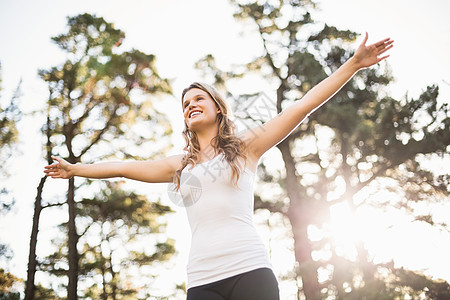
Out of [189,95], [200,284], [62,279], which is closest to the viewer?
[200,284]

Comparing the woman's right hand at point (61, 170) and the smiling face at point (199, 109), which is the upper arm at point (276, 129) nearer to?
the smiling face at point (199, 109)

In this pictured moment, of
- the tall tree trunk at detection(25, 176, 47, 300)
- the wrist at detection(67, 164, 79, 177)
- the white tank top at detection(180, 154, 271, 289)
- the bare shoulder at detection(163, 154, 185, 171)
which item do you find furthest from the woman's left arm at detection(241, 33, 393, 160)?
the tall tree trunk at detection(25, 176, 47, 300)

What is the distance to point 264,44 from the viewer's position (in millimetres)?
10375

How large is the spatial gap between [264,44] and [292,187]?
3.83 metres

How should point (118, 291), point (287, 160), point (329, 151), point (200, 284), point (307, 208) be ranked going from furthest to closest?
point (118, 291) < point (329, 151) < point (287, 160) < point (307, 208) < point (200, 284)

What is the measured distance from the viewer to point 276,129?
1780 mm

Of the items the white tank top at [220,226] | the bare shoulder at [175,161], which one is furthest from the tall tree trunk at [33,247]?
the white tank top at [220,226]

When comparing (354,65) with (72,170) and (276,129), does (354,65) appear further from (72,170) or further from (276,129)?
(72,170)

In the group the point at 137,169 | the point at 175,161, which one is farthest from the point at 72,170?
the point at 175,161

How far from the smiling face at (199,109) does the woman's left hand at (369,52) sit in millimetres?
741

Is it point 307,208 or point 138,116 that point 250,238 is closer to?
point 307,208

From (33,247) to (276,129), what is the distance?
10104 millimetres

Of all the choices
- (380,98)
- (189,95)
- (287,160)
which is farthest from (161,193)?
(189,95)

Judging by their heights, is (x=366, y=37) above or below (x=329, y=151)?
below
